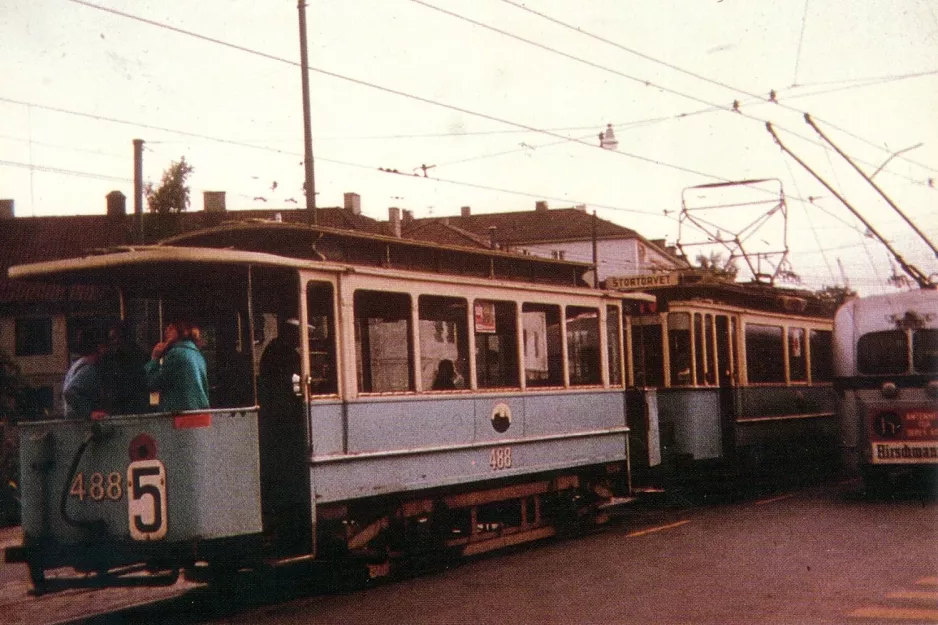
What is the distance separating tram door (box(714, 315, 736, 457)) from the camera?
19172 mm

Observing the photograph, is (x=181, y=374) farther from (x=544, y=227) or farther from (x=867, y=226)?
(x=544, y=227)

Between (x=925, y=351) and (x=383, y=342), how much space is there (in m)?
9.07

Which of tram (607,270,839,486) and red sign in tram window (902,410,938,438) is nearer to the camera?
red sign in tram window (902,410,938,438)

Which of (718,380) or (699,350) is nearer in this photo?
(699,350)

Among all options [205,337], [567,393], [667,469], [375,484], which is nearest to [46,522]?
[205,337]

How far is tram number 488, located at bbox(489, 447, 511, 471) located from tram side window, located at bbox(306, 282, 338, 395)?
2642 millimetres

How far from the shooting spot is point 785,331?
21672 mm

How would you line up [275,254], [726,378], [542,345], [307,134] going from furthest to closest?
[307,134] < [726,378] < [542,345] < [275,254]

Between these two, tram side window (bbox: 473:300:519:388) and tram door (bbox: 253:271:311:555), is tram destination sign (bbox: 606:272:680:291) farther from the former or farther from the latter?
tram door (bbox: 253:271:311:555)

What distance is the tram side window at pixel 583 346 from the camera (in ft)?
48.0

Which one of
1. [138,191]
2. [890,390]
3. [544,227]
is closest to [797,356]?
[890,390]

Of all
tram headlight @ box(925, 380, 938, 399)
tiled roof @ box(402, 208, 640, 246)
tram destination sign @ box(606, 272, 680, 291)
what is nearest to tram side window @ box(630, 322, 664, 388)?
tram destination sign @ box(606, 272, 680, 291)

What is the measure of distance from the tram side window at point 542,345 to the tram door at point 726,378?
558 centimetres

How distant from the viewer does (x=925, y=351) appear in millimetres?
17250
